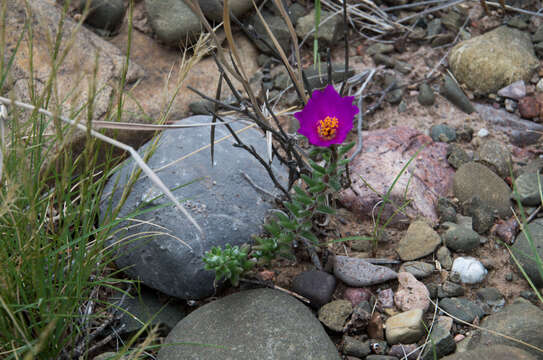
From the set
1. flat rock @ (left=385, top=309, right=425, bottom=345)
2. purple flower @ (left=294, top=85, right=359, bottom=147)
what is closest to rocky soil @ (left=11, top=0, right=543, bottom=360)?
flat rock @ (left=385, top=309, right=425, bottom=345)

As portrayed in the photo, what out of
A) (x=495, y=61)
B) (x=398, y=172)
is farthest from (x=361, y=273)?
(x=495, y=61)

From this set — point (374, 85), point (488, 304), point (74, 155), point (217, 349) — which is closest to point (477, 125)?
point (374, 85)

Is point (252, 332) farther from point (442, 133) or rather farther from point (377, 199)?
point (442, 133)

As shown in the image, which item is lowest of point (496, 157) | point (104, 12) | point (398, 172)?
point (496, 157)

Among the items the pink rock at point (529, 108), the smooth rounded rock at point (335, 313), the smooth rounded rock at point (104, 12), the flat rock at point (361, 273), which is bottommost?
the smooth rounded rock at point (335, 313)

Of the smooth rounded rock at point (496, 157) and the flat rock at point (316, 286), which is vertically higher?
the flat rock at point (316, 286)

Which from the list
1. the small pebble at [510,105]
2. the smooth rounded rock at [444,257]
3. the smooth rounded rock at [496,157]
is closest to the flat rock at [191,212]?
the smooth rounded rock at [444,257]

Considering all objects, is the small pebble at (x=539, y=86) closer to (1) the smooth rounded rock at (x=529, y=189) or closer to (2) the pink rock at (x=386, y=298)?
(1) the smooth rounded rock at (x=529, y=189)
